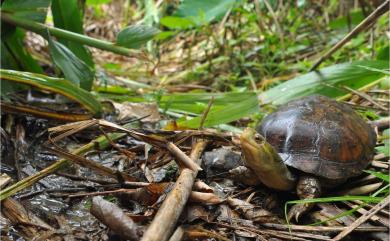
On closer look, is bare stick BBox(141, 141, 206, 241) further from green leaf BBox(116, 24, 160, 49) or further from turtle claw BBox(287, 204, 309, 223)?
green leaf BBox(116, 24, 160, 49)

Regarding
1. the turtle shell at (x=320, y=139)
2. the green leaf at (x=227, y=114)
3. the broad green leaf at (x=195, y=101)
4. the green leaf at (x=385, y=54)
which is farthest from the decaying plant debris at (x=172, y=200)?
the green leaf at (x=385, y=54)

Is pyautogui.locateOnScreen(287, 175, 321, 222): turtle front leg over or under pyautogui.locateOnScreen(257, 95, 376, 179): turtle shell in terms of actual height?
under

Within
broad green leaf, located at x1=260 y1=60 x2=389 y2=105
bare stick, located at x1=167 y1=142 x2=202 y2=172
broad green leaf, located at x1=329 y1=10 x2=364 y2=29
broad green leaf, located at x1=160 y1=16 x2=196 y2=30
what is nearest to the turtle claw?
bare stick, located at x1=167 y1=142 x2=202 y2=172

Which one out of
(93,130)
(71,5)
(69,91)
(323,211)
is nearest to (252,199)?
(323,211)

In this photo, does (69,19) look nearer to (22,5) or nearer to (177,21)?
(22,5)

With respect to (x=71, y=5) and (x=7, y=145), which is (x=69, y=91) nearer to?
(x=7, y=145)

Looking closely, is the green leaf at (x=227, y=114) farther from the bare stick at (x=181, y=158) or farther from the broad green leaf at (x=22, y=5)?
the broad green leaf at (x=22, y=5)
